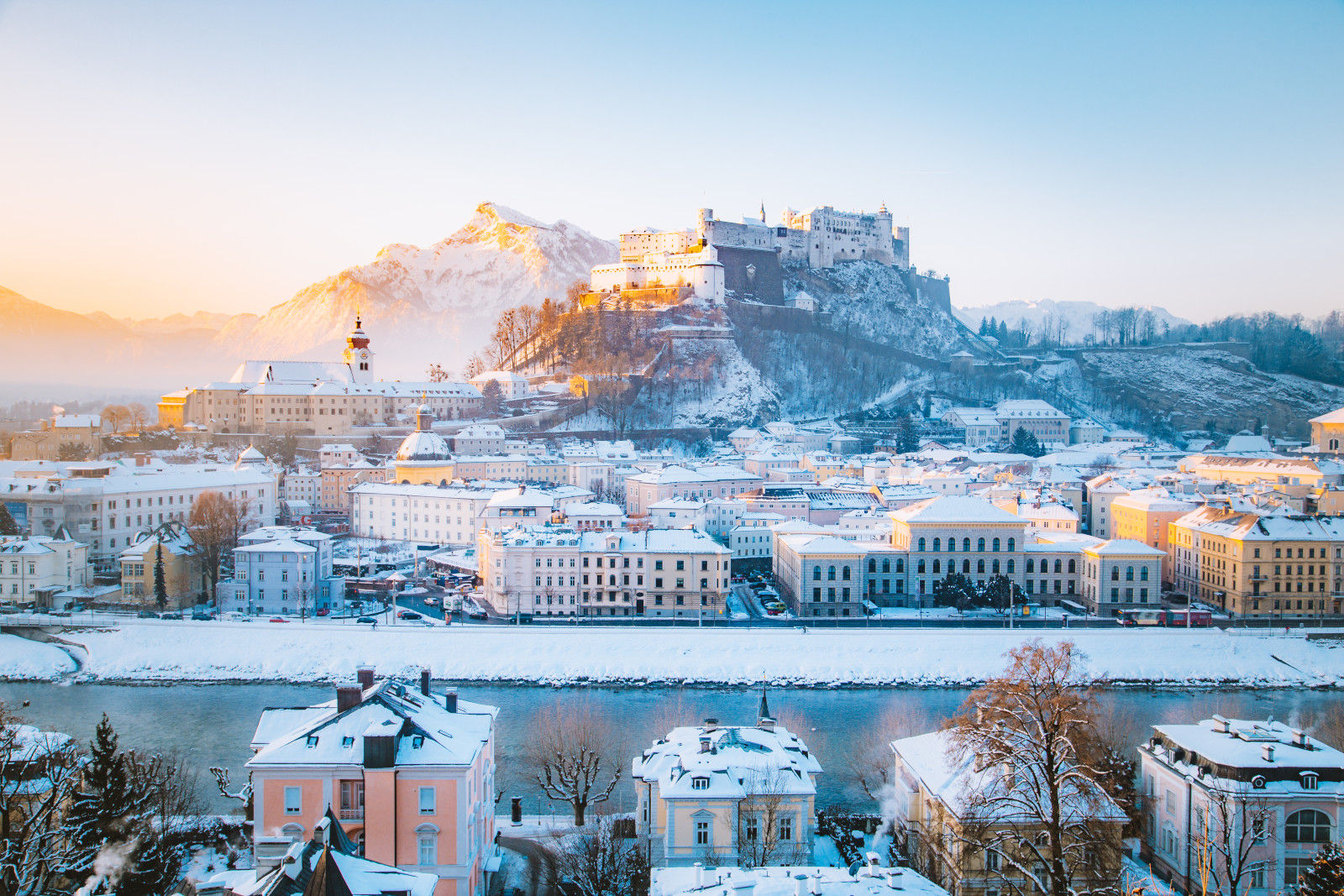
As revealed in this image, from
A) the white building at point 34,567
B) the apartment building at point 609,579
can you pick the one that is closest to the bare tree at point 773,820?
the apartment building at point 609,579

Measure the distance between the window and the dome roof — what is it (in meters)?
24.0

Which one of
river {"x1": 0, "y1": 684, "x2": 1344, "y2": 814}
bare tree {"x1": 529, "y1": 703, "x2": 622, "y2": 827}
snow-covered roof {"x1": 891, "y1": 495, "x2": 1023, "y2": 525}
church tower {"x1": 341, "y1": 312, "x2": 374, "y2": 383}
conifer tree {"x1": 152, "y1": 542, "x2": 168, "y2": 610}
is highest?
church tower {"x1": 341, "y1": 312, "x2": 374, "y2": 383}

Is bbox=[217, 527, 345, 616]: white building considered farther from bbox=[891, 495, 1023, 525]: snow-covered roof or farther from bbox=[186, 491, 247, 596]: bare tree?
bbox=[891, 495, 1023, 525]: snow-covered roof

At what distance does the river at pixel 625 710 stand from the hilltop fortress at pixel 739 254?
106ft

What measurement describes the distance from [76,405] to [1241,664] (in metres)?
41.4

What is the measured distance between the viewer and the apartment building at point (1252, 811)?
26.3 feet

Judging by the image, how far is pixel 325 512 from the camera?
31125 millimetres

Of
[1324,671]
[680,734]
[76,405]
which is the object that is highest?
[76,405]

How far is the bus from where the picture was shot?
19.2 m

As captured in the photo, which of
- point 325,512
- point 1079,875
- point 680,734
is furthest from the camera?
point 325,512

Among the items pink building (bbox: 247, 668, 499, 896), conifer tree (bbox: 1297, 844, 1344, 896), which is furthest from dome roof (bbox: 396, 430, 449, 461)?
conifer tree (bbox: 1297, 844, 1344, 896)

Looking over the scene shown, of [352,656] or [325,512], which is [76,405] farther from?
[352,656]

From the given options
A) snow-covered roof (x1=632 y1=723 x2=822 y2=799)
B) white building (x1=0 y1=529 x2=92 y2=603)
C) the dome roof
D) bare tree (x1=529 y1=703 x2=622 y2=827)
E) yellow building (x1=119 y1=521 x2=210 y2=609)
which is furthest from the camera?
the dome roof

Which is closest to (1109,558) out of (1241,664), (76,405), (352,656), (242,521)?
(1241,664)
